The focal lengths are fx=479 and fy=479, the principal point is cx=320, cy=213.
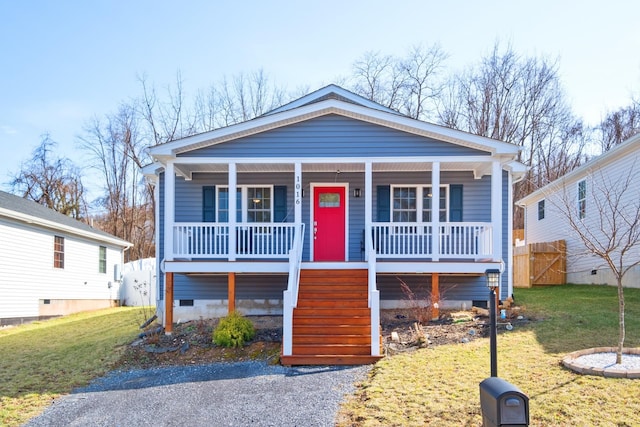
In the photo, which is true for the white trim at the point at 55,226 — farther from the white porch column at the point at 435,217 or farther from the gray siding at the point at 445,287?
the white porch column at the point at 435,217

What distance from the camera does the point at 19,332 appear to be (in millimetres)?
12672

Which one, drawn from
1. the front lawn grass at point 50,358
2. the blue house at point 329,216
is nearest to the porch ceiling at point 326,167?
the blue house at point 329,216

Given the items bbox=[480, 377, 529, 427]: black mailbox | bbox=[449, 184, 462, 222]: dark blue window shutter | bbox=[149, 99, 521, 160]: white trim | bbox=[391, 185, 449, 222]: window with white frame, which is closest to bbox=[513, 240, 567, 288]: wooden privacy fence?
bbox=[449, 184, 462, 222]: dark blue window shutter

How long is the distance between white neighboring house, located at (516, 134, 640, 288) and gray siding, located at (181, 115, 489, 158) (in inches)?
145

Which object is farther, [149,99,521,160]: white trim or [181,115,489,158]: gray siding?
[181,115,489,158]: gray siding

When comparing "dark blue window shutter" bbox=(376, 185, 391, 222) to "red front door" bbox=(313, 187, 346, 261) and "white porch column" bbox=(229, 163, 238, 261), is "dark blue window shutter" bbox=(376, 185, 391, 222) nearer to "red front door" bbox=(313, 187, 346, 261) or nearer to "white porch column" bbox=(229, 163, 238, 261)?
"red front door" bbox=(313, 187, 346, 261)

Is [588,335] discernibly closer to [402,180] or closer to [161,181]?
[402,180]

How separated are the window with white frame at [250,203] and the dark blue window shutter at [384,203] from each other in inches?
105

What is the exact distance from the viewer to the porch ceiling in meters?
10.8

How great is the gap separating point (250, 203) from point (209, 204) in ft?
3.30

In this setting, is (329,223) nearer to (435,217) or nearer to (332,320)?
(435,217)

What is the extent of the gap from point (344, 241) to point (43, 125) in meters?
27.4

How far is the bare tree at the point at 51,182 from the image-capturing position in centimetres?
Answer: 2931

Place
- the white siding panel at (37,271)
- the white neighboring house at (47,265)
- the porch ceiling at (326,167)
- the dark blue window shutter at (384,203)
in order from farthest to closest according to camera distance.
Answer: the white neighboring house at (47,265) < the white siding panel at (37,271) < the dark blue window shutter at (384,203) < the porch ceiling at (326,167)
